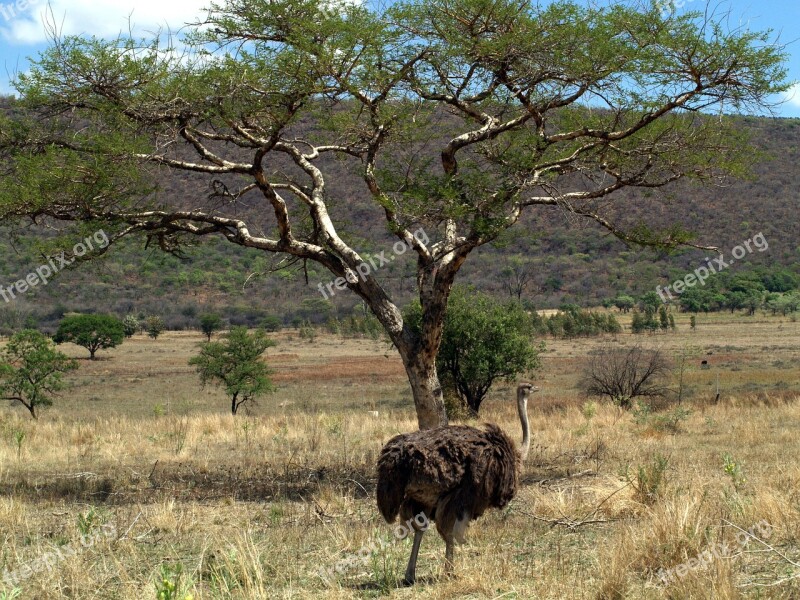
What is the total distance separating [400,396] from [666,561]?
2656 centimetres

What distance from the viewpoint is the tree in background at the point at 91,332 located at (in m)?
49.3

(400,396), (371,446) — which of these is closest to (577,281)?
(400,396)

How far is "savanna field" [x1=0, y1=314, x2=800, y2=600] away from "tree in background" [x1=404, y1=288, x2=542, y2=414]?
0.94 m

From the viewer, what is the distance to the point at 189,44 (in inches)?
474

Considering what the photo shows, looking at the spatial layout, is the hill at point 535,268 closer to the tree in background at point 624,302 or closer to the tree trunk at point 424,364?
the tree in background at point 624,302

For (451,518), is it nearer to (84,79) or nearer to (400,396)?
(84,79)

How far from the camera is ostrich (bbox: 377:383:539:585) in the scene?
21.7 feet

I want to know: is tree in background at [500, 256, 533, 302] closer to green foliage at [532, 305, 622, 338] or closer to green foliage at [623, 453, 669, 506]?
green foliage at [532, 305, 622, 338]

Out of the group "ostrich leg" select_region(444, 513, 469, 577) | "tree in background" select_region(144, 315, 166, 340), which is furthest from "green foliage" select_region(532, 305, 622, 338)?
"ostrich leg" select_region(444, 513, 469, 577)

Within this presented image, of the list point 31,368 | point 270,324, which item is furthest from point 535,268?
point 31,368

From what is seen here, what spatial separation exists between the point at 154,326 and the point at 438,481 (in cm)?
5855

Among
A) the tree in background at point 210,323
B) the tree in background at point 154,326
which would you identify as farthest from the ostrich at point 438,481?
the tree in background at point 154,326

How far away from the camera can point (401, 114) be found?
1288 centimetres

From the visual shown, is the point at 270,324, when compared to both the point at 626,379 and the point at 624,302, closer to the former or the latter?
the point at 624,302
